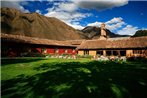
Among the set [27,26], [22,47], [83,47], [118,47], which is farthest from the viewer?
[27,26]

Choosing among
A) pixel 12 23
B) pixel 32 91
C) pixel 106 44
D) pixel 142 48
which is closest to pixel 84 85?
pixel 32 91

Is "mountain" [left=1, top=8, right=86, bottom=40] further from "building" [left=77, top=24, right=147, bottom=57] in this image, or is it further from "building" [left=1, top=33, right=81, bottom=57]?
"building" [left=77, top=24, right=147, bottom=57]

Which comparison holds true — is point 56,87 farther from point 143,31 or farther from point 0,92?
point 143,31

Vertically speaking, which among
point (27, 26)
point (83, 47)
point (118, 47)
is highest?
point (27, 26)

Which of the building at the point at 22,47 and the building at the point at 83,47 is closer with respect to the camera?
the building at the point at 22,47

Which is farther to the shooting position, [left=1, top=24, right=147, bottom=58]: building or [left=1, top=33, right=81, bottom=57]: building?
[left=1, top=24, right=147, bottom=58]: building

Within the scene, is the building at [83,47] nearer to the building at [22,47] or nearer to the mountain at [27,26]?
the building at [22,47]

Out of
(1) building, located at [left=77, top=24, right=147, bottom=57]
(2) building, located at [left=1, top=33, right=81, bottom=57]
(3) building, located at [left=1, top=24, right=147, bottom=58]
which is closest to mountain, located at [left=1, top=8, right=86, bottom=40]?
(2) building, located at [left=1, top=33, right=81, bottom=57]

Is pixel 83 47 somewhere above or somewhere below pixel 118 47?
above

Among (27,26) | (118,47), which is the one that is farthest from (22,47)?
(27,26)

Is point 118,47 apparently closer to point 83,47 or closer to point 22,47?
point 83,47

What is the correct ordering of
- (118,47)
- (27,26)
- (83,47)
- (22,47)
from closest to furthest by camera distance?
(22,47) < (118,47) < (83,47) < (27,26)

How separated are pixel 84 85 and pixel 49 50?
34694mm

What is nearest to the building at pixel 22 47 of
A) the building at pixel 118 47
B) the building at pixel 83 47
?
the building at pixel 83 47
